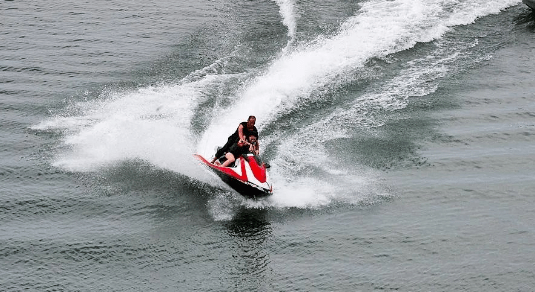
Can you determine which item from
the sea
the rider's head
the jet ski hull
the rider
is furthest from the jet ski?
the jet ski hull

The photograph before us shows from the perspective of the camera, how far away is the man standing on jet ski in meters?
24.8

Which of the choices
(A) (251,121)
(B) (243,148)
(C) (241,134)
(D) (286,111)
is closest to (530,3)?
(D) (286,111)

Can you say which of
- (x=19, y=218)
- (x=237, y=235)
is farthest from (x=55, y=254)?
(x=237, y=235)

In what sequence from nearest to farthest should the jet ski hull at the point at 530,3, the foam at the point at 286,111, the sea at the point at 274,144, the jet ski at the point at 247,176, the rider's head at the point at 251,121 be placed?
the sea at the point at 274,144 → the jet ski at the point at 247,176 → the rider's head at the point at 251,121 → the foam at the point at 286,111 → the jet ski hull at the point at 530,3

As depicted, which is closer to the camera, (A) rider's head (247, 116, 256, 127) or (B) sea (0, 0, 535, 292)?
(B) sea (0, 0, 535, 292)

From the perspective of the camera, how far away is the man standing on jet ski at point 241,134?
81.3 feet

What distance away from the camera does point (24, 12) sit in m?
42.4

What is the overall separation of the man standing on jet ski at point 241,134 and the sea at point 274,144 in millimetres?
1007

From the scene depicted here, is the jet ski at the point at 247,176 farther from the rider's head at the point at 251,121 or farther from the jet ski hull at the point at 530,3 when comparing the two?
the jet ski hull at the point at 530,3

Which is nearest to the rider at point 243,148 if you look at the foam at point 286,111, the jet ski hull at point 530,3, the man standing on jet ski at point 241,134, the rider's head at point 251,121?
the man standing on jet ski at point 241,134

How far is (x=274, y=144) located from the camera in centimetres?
2759

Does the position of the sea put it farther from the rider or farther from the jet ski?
the rider

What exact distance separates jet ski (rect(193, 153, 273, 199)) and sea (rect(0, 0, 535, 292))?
0.52 m

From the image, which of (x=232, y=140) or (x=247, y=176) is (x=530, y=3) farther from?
→ (x=247, y=176)
